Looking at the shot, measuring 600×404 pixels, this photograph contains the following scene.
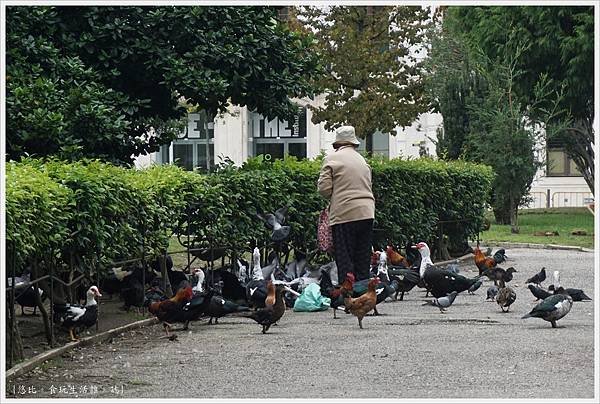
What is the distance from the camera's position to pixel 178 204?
12734 millimetres

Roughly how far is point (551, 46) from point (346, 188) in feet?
76.5

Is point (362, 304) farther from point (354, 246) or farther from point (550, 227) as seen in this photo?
point (550, 227)

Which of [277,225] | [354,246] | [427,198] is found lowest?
[354,246]

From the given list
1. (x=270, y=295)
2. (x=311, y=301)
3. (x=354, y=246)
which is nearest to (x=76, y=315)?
(x=270, y=295)

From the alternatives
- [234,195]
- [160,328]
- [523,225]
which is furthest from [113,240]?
[523,225]

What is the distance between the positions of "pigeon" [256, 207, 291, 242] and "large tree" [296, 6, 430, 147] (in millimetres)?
30594

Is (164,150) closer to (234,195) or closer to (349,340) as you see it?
(234,195)

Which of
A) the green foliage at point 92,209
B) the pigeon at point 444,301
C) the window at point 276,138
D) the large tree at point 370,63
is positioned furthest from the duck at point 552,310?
the window at point 276,138

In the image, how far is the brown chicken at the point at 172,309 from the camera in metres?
11.5

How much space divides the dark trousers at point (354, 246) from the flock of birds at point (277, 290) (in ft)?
0.72

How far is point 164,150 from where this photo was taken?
5781cm

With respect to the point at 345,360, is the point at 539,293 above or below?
above

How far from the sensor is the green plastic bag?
13375 mm

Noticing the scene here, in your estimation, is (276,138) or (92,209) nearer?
(92,209)
